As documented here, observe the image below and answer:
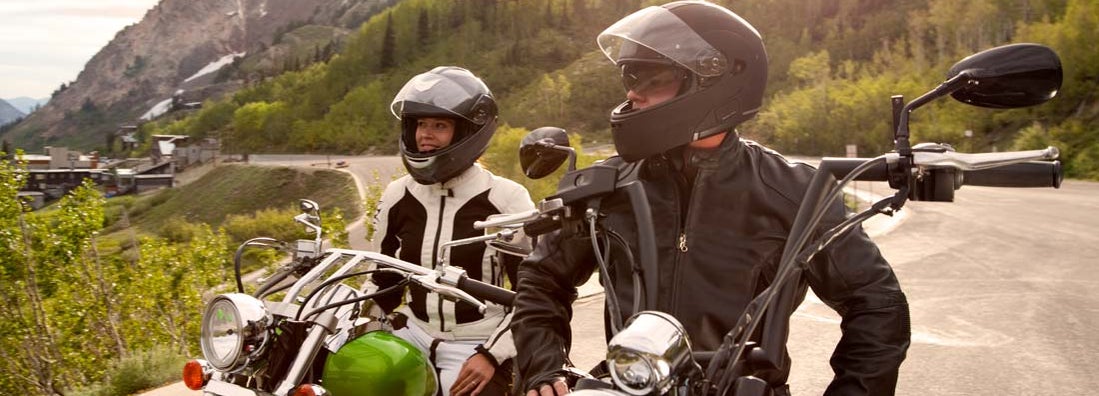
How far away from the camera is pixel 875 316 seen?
2023mm

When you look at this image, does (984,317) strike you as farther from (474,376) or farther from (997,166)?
(997,166)

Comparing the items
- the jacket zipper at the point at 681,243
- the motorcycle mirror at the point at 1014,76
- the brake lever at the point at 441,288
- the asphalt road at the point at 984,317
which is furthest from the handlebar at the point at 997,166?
the asphalt road at the point at 984,317

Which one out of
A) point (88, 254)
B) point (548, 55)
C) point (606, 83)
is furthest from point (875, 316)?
point (548, 55)

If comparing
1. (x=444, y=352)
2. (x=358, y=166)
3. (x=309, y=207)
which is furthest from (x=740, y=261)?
(x=358, y=166)

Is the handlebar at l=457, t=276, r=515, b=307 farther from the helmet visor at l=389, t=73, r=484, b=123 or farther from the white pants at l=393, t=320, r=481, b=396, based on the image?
the helmet visor at l=389, t=73, r=484, b=123

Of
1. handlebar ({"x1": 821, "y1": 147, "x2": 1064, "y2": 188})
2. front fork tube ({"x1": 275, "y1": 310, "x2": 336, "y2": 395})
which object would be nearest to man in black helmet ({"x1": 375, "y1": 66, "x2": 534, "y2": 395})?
front fork tube ({"x1": 275, "y1": 310, "x2": 336, "y2": 395})

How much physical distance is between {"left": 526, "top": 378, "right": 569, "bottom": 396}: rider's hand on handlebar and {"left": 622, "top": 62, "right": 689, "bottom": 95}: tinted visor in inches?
28.3

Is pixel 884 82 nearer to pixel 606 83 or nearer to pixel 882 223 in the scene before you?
pixel 882 223

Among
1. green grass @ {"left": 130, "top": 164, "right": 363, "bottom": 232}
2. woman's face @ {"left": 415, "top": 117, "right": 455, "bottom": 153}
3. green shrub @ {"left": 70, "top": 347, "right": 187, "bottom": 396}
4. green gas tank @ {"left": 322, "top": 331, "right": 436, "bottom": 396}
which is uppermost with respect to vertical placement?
woman's face @ {"left": 415, "top": 117, "right": 455, "bottom": 153}

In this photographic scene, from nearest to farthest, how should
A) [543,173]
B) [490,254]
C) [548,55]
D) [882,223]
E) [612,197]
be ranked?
[612,197] < [543,173] < [490,254] < [882,223] < [548,55]

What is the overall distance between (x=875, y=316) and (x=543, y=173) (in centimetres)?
97

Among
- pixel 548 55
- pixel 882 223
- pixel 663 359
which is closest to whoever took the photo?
pixel 663 359

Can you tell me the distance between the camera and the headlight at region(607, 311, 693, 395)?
1.54 m

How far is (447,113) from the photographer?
4.34 meters
